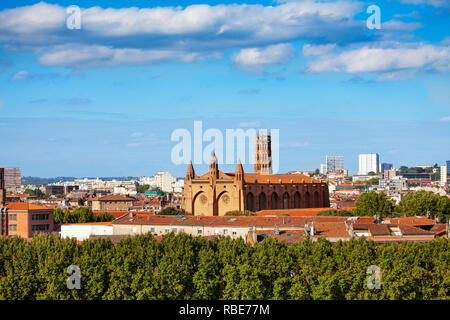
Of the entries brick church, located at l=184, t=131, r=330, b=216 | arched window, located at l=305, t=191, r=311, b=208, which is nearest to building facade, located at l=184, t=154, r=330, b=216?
brick church, located at l=184, t=131, r=330, b=216

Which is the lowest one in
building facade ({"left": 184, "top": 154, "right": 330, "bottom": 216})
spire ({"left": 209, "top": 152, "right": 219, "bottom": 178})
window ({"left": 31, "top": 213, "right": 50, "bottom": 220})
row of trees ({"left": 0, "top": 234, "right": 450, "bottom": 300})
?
row of trees ({"left": 0, "top": 234, "right": 450, "bottom": 300})

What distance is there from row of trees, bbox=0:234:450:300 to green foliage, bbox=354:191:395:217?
5928 centimetres

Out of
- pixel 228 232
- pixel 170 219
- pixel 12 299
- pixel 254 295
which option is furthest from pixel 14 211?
pixel 254 295

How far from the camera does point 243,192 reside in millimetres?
140875

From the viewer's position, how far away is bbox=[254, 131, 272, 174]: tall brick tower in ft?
579

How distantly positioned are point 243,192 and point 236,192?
66.6 inches

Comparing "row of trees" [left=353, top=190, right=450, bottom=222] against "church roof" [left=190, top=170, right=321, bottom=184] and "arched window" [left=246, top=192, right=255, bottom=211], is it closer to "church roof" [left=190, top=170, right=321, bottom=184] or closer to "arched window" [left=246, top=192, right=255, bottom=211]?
"arched window" [left=246, top=192, right=255, bottom=211]

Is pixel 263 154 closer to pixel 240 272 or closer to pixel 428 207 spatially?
pixel 428 207

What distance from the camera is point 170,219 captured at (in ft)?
337

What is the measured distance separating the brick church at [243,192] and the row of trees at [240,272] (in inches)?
2803

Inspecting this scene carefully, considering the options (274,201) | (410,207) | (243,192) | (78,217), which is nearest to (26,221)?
(78,217)
